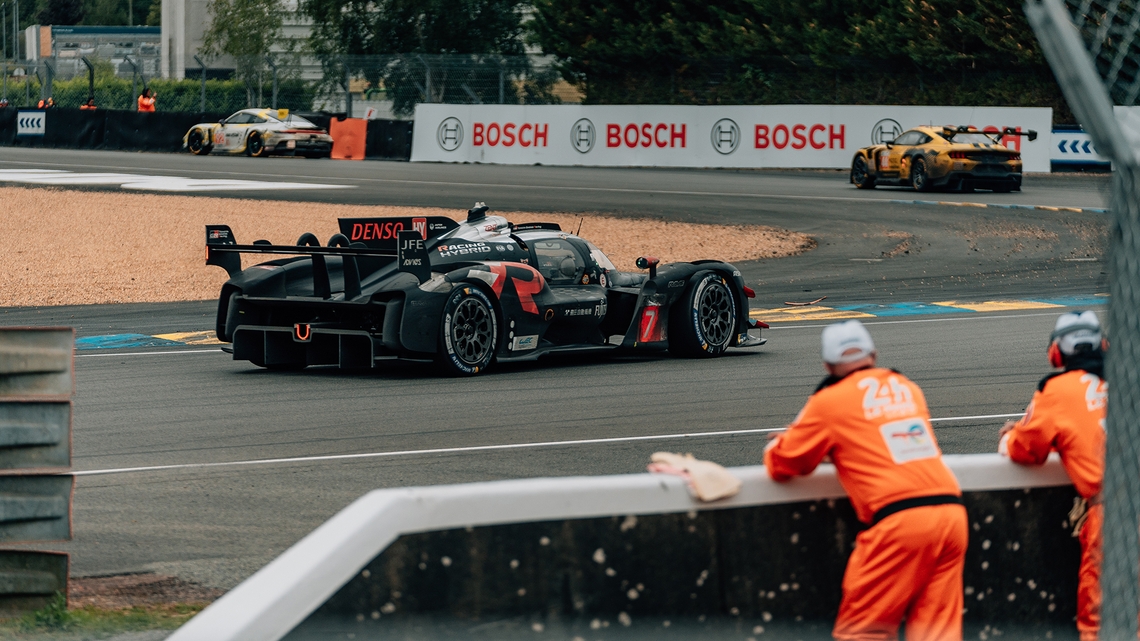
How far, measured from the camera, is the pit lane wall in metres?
3.98

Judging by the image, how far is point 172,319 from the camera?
1617cm

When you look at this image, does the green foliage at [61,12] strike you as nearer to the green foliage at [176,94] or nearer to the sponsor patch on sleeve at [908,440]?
the green foliage at [176,94]

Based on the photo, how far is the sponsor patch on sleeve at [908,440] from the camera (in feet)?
15.0

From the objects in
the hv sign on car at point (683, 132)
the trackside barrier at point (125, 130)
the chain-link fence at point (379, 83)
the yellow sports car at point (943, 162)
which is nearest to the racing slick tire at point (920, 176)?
the yellow sports car at point (943, 162)

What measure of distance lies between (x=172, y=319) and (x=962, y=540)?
12888 millimetres

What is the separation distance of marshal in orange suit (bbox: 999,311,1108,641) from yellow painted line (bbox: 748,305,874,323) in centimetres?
1041

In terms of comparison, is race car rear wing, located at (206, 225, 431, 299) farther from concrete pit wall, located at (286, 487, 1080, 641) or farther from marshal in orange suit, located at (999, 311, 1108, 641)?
concrete pit wall, located at (286, 487, 1080, 641)

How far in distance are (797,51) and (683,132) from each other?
9.50m

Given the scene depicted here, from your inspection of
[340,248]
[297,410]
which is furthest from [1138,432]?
[340,248]

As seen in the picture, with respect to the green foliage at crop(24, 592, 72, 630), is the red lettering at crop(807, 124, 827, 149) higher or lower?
higher

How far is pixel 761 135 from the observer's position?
3444cm

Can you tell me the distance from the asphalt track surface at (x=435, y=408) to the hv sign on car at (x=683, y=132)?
41.7 feet

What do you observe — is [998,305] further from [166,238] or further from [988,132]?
[988,132]

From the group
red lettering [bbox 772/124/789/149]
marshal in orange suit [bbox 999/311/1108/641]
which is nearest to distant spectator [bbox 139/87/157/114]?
red lettering [bbox 772/124/789/149]
